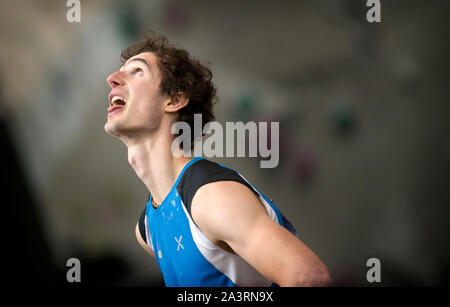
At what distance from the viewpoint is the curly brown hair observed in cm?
123

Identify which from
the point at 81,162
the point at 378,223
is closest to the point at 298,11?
the point at 378,223

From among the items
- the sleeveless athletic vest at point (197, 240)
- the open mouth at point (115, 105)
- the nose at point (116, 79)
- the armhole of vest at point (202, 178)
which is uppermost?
the nose at point (116, 79)

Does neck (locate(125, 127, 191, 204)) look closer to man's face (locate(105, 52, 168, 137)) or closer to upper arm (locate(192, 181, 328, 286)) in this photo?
man's face (locate(105, 52, 168, 137))

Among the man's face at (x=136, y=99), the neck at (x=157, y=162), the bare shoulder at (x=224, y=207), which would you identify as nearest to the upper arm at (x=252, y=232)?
the bare shoulder at (x=224, y=207)

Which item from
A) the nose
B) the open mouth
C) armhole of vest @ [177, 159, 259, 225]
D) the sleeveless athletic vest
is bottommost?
the sleeveless athletic vest

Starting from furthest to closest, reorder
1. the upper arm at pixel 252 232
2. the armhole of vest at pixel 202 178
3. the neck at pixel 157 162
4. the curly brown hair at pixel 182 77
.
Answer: the curly brown hair at pixel 182 77 < the neck at pixel 157 162 < the armhole of vest at pixel 202 178 < the upper arm at pixel 252 232

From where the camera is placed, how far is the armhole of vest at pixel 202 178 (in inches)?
36.5

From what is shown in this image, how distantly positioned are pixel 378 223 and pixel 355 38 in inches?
43.4

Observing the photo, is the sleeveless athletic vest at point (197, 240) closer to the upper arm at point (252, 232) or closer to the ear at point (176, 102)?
the upper arm at point (252, 232)

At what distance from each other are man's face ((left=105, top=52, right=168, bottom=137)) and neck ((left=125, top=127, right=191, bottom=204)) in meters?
0.04

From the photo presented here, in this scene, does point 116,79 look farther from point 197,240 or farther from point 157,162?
point 197,240

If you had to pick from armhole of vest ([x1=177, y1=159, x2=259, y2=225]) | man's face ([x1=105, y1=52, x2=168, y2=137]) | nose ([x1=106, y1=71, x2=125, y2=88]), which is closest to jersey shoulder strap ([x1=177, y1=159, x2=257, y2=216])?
armhole of vest ([x1=177, y1=159, x2=259, y2=225])

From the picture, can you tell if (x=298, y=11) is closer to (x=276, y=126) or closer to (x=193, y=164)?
(x=276, y=126)

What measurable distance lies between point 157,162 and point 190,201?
0.75ft
